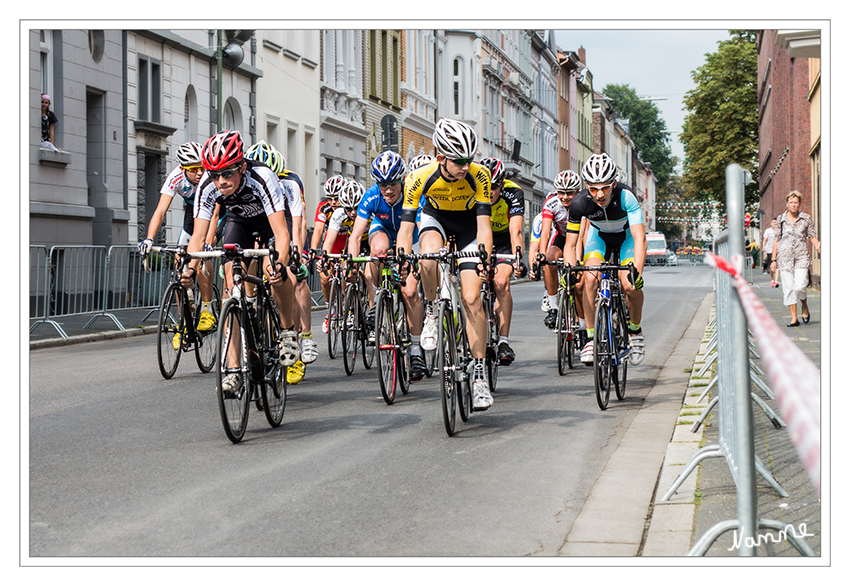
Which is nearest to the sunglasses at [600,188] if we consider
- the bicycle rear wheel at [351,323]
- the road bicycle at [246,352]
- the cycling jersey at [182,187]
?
the bicycle rear wheel at [351,323]

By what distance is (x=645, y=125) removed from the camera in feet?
461

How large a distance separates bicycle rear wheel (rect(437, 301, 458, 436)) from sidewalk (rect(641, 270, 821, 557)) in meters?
1.43

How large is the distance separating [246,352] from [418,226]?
7.11 ft

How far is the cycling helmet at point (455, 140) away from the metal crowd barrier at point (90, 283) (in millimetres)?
8102

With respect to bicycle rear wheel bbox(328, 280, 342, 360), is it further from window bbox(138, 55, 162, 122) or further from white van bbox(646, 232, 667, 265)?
white van bbox(646, 232, 667, 265)

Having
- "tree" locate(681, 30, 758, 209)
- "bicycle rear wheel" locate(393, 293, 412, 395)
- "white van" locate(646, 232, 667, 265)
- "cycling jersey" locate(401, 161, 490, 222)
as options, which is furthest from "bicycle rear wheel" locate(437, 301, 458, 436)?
"white van" locate(646, 232, 667, 265)

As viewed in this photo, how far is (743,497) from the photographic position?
144 inches

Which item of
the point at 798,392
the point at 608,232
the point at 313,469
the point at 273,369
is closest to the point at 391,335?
the point at 273,369

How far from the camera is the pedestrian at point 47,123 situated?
68.4 feet
